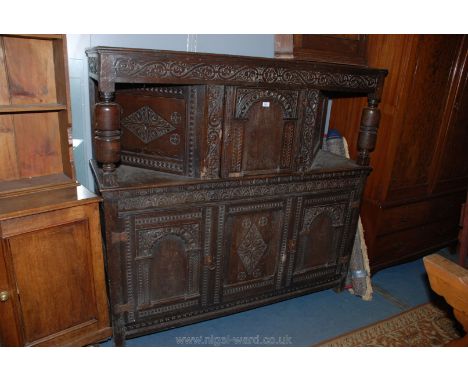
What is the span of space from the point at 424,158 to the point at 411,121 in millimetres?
Answer: 425

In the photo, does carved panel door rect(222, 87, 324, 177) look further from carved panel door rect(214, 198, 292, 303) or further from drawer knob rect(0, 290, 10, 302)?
drawer knob rect(0, 290, 10, 302)

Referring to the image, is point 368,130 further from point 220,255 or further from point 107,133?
point 107,133

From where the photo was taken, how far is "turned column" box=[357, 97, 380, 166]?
257 cm

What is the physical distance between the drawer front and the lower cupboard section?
1.41 ft

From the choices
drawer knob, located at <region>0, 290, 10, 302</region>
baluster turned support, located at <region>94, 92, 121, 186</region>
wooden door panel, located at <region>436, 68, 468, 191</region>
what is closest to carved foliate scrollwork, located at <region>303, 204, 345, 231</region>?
wooden door panel, located at <region>436, 68, 468, 191</region>

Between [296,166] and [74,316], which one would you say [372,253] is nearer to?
[296,166]

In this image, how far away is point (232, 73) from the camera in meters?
1.97

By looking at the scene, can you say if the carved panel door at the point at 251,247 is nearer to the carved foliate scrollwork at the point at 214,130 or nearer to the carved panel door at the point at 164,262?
the carved panel door at the point at 164,262

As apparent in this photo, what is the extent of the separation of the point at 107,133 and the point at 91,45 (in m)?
0.82

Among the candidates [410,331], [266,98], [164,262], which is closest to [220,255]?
[164,262]

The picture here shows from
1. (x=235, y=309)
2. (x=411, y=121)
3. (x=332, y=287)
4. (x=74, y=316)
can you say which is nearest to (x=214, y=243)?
(x=235, y=309)

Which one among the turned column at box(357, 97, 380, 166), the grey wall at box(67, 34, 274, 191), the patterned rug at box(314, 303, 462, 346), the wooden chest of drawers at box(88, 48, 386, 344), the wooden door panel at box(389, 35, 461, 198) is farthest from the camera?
the wooden door panel at box(389, 35, 461, 198)

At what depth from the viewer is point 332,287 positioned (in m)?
2.97

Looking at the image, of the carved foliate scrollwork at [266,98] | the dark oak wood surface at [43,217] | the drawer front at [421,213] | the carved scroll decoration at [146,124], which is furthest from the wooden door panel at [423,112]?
the dark oak wood surface at [43,217]
